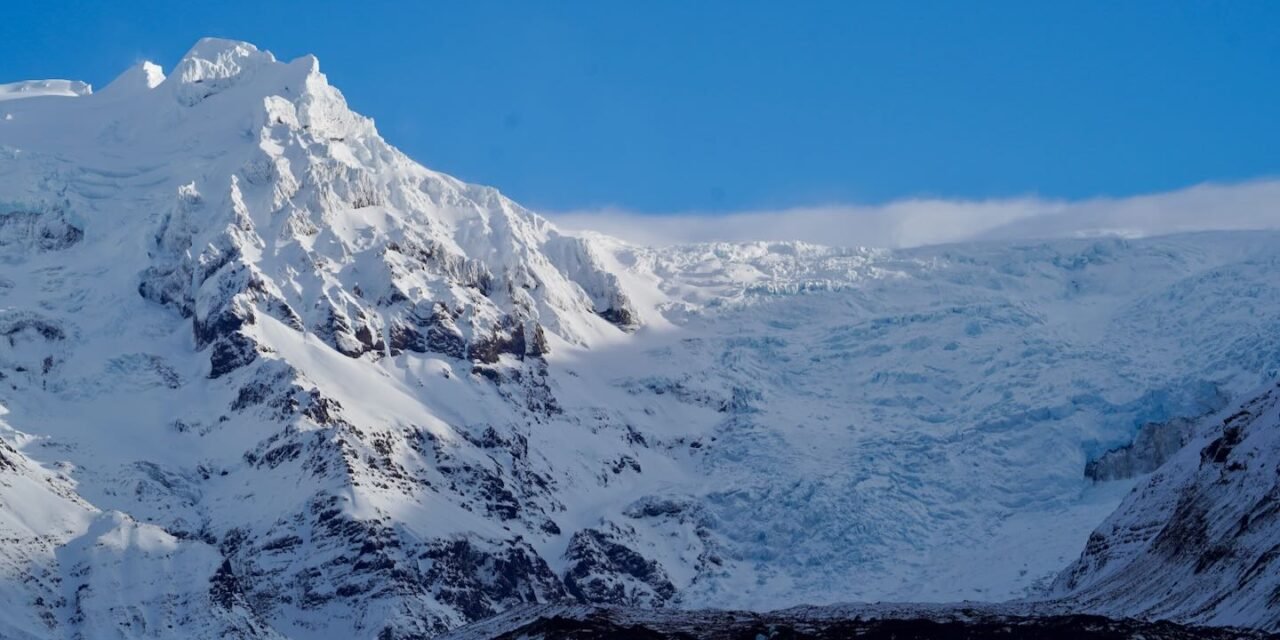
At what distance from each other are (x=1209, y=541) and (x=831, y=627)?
59.8ft

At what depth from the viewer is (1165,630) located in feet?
198

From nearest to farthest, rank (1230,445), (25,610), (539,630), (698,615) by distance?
(539,630), (698,615), (1230,445), (25,610)

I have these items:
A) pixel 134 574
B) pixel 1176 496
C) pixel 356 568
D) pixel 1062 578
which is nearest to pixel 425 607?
pixel 356 568

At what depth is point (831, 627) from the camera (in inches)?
2404

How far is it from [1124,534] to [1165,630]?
83.2ft

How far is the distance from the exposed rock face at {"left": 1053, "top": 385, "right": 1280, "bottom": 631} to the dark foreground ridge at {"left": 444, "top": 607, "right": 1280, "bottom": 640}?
10.9 ft

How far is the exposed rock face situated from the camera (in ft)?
212

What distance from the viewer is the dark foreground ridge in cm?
5866

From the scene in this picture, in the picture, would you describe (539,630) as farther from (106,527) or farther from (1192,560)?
(106,527)

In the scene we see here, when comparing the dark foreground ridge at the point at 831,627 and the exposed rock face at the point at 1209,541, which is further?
the exposed rock face at the point at 1209,541

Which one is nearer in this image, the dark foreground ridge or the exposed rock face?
the dark foreground ridge

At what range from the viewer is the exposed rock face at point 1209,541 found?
212 ft

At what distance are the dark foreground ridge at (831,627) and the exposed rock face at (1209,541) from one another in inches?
131

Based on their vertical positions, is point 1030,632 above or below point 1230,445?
below
